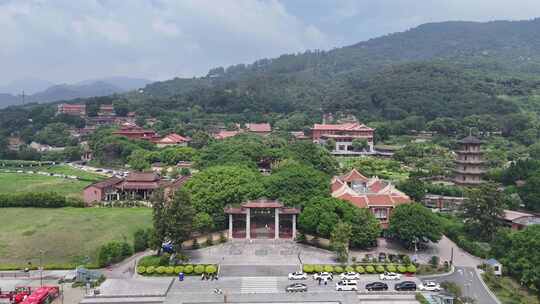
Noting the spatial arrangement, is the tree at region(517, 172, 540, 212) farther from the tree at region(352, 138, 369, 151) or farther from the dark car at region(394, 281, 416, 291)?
Answer: the tree at region(352, 138, 369, 151)

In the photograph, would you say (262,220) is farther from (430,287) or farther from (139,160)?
(139,160)

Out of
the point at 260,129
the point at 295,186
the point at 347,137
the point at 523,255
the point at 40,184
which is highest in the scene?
the point at 260,129

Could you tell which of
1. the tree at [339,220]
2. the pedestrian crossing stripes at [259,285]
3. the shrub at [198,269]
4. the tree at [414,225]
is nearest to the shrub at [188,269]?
the shrub at [198,269]

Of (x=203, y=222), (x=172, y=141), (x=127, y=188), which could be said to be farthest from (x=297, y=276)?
(x=172, y=141)

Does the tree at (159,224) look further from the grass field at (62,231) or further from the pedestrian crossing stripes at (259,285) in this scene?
the pedestrian crossing stripes at (259,285)

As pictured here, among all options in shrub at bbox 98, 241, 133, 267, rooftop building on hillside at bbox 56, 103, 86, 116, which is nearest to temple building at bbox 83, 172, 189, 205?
shrub at bbox 98, 241, 133, 267

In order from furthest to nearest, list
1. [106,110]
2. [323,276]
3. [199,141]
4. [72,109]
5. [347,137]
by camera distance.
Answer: [72,109]
[106,110]
[347,137]
[199,141]
[323,276]

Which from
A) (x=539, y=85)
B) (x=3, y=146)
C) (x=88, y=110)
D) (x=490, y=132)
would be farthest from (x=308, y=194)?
(x=539, y=85)
